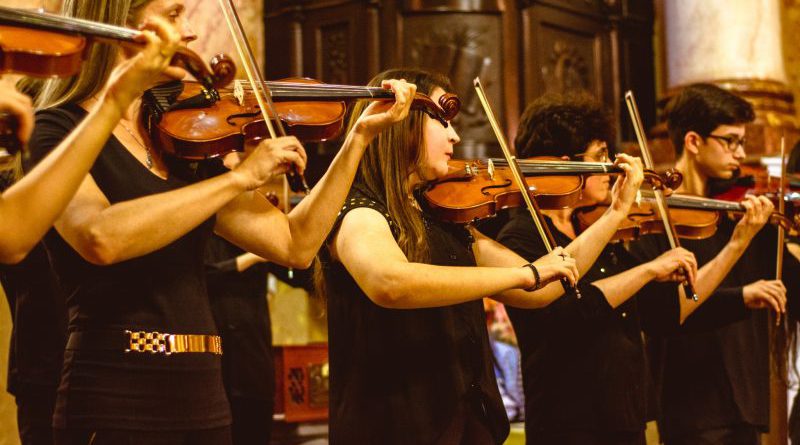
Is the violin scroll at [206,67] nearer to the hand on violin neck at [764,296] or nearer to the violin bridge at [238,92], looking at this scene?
the violin bridge at [238,92]

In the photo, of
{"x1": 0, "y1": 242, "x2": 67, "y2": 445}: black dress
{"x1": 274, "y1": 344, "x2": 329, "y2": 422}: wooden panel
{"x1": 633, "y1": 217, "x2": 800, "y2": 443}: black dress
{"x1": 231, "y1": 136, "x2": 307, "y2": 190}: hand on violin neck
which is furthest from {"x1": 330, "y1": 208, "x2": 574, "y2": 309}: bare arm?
{"x1": 274, "y1": 344, "x2": 329, "y2": 422}: wooden panel

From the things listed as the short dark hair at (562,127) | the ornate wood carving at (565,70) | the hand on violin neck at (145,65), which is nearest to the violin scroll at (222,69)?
the hand on violin neck at (145,65)

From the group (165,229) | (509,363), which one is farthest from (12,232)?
(509,363)

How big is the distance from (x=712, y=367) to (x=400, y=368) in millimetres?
1453

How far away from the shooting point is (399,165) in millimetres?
2428

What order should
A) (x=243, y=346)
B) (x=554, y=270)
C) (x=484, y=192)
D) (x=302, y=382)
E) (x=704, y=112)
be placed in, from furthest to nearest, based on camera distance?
(x=302, y=382) → (x=704, y=112) → (x=243, y=346) → (x=484, y=192) → (x=554, y=270)

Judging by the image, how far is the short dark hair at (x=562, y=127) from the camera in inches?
123

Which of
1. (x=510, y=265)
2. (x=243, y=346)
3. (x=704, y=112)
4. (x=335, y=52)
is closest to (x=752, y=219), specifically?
(x=704, y=112)

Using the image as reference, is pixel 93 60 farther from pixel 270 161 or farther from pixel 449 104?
pixel 449 104

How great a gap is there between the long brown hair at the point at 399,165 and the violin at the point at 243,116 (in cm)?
20

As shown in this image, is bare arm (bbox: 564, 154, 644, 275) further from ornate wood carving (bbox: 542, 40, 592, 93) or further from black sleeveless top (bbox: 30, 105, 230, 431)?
ornate wood carving (bbox: 542, 40, 592, 93)

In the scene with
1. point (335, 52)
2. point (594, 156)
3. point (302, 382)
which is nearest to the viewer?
point (594, 156)

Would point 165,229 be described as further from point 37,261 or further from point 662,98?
point 662,98

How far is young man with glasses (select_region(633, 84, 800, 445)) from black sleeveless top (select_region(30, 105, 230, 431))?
1882 mm
